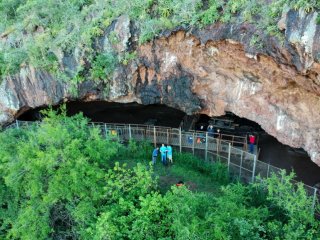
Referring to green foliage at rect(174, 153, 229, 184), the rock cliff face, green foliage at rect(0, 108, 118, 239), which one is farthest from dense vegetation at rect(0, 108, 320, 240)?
the rock cliff face

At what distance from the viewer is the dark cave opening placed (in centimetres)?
1661

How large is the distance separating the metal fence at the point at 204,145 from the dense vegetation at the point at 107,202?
1.90 meters

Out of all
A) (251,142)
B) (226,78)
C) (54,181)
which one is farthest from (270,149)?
(54,181)

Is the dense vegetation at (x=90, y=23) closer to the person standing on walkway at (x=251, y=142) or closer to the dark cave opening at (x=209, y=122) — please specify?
the dark cave opening at (x=209, y=122)

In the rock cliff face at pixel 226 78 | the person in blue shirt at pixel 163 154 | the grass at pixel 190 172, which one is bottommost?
the grass at pixel 190 172

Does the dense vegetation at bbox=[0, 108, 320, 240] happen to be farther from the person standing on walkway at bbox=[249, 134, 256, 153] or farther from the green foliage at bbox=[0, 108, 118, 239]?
the person standing on walkway at bbox=[249, 134, 256, 153]

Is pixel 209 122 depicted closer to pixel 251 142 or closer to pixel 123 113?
pixel 251 142

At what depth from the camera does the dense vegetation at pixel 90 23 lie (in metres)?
→ 12.6

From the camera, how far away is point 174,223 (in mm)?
11266

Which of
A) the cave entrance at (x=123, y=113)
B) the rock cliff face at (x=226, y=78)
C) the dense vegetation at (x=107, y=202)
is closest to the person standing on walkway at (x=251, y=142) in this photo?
the rock cliff face at (x=226, y=78)

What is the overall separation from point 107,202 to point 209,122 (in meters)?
9.28

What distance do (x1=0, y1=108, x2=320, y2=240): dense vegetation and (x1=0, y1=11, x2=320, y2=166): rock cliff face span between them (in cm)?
271

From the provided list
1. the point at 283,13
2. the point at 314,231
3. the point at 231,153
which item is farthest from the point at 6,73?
the point at 314,231

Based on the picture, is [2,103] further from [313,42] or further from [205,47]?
[313,42]
